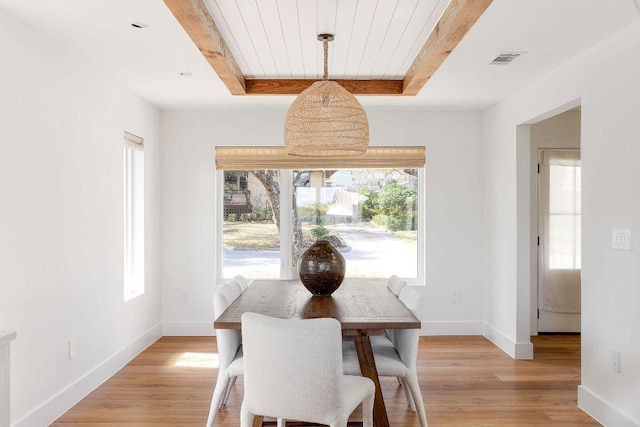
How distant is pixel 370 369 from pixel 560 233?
3.56 m

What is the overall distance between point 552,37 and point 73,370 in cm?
373

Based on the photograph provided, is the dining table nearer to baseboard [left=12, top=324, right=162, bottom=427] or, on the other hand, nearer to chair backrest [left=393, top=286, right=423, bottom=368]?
chair backrest [left=393, top=286, right=423, bottom=368]

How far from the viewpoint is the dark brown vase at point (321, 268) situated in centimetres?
344

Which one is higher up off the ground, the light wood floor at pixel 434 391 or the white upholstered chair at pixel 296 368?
the white upholstered chair at pixel 296 368

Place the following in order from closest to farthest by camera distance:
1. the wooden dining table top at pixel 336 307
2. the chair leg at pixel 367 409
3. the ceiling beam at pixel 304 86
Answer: the chair leg at pixel 367 409, the wooden dining table top at pixel 336 307, the ceiling beam at pixel 304 86

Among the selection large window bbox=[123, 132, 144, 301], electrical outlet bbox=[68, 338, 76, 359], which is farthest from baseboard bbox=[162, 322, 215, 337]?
electrical outlet bbox=[68, 338, 76, 359]

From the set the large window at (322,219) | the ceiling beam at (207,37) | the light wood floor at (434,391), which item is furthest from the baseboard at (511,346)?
the ceiling beam at (207,37)

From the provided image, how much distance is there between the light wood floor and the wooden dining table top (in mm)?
734

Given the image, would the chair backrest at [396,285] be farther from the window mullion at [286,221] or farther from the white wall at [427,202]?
the window mullion at [286,221]

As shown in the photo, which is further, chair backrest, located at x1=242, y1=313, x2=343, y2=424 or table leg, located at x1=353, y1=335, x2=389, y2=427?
table leg, located at x1=353, y1=335, x2=389, y2=427

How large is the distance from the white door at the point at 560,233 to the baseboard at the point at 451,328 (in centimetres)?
88

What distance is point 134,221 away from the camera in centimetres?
502

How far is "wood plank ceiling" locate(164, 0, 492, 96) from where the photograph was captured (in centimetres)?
286

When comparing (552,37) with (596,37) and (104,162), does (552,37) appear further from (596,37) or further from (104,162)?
(104,162)
